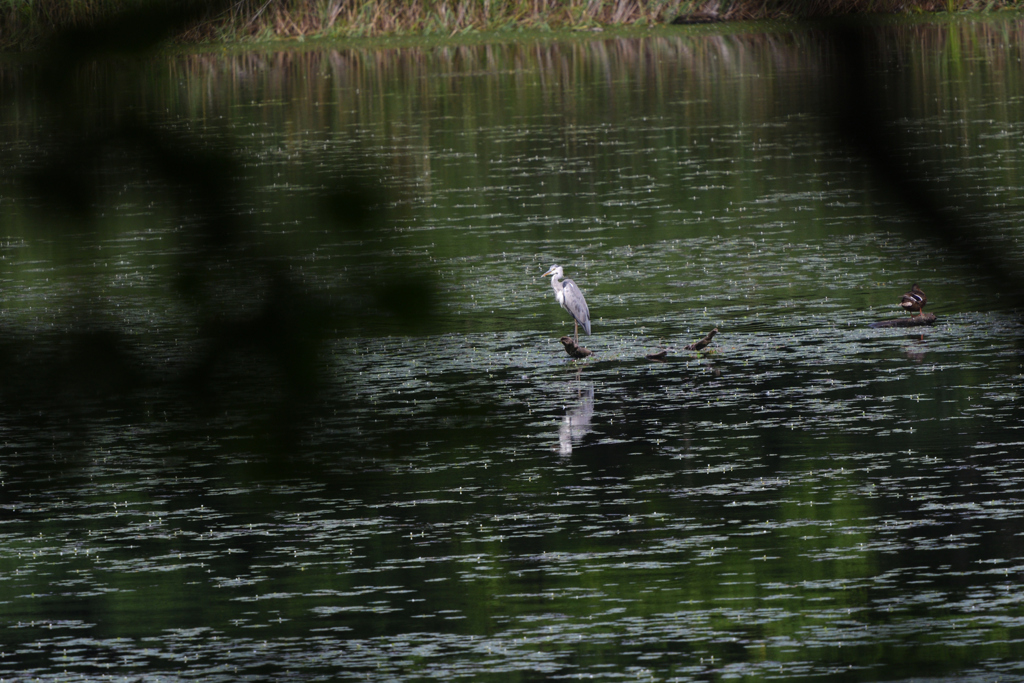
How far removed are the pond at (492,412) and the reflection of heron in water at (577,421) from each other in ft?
0.16

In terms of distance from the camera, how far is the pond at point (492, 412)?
4.75 feet

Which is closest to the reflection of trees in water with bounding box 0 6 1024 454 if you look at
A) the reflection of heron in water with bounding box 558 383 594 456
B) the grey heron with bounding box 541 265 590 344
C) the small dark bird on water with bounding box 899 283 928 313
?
the reflection of heron in water with bounding box 558 383 594 456

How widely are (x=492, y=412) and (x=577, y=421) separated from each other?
21.8 feet

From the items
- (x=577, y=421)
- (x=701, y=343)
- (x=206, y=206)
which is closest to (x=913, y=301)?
(x=701, y=343)

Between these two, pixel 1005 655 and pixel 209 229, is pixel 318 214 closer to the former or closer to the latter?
pixel 209 229

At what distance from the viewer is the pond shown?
1.45 m

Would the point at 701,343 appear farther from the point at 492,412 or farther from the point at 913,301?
the point at 492,412

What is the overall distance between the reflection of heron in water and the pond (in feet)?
0.16

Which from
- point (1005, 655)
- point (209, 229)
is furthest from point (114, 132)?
point (1005, 655)

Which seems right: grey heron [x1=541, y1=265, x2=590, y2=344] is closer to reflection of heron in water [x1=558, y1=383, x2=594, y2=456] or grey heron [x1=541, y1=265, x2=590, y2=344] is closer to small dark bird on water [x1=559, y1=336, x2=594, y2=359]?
small dark bird on water [x1=559, y1=336, x2=594, y2=359]

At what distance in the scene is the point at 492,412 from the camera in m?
3.59

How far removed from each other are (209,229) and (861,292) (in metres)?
12.6

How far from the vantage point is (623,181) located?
21.0 meters

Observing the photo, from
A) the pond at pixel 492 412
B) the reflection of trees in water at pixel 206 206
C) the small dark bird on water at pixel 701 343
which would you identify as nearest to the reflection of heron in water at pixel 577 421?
the pond at pixel 492 412
